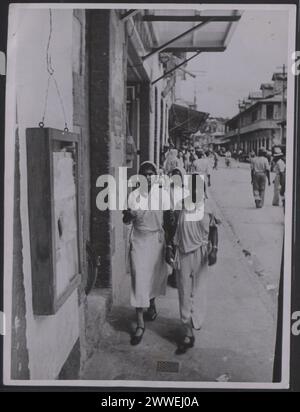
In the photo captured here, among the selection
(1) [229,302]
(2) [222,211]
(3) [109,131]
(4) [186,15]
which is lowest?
(1) [229,302]

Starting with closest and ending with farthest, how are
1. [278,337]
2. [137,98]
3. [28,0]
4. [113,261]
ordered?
1. [28,0]
2. [278,337]
3. [113,261]
4. [137,98]

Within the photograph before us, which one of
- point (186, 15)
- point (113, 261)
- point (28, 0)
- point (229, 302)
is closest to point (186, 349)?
point (229, 302)

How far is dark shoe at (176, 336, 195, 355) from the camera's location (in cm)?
199

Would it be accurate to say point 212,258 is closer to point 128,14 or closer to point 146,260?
point 146,260

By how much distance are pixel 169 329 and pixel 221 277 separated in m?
0.30

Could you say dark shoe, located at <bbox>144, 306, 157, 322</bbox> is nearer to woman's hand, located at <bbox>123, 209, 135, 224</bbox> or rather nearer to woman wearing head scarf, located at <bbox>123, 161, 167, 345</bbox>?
woman wearing head scarf, located at <bbox>123, 161, 167, 345</bbox>

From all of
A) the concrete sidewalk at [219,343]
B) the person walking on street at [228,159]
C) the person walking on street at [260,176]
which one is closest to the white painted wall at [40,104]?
the concrete sidewalk at [219,343]

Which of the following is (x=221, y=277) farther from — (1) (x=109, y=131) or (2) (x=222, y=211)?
(1) (x=109, y=131)

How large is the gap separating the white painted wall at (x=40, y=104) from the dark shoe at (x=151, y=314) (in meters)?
0.32

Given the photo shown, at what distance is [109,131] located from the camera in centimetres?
206

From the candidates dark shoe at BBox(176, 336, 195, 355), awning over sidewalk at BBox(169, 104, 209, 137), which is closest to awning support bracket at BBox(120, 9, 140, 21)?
awning over sidewalk at BBox(169, 104, 209, 137)

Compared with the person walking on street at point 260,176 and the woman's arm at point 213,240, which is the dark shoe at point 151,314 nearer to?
the woman's arm at point 213,240

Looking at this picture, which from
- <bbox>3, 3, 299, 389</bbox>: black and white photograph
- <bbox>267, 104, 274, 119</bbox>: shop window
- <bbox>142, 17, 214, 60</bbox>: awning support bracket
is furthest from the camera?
<bbox>142, 17, 214, 60</bbox>: awning support bracket

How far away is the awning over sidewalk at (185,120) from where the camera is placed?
206cm
